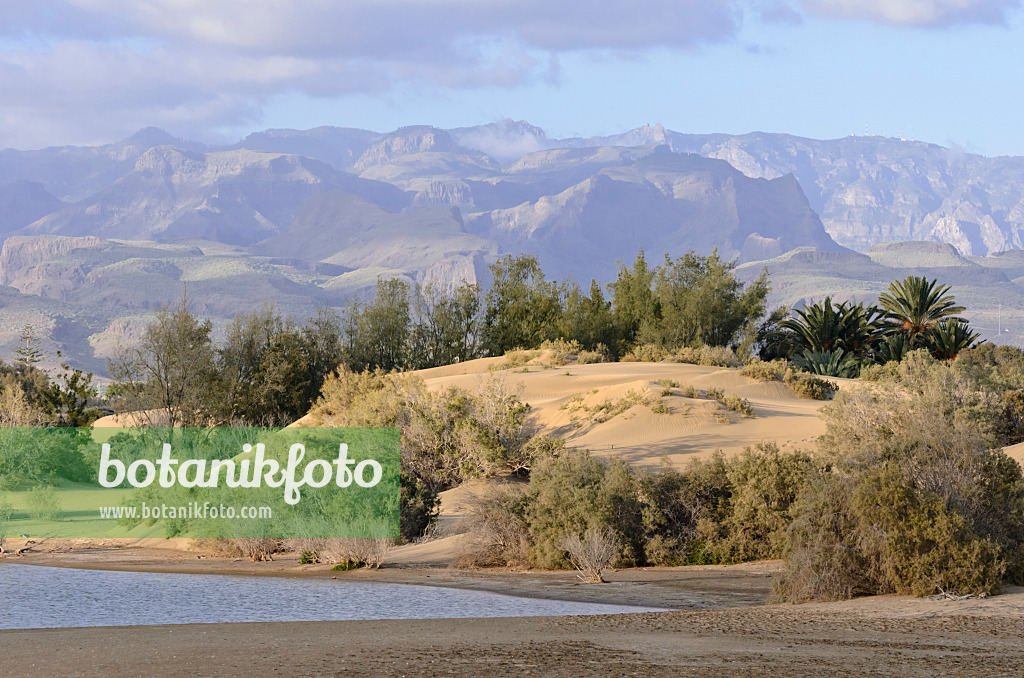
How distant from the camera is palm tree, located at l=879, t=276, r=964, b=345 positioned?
42.2m

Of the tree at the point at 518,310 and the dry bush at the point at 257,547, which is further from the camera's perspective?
the tree at the point at 518,310

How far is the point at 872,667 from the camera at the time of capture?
333 inches

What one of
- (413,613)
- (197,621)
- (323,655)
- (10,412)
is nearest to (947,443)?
(413,613)

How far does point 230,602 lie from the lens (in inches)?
523

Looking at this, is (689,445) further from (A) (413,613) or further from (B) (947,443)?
(A) (413,613)

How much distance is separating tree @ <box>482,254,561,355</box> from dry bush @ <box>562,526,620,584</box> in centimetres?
3157

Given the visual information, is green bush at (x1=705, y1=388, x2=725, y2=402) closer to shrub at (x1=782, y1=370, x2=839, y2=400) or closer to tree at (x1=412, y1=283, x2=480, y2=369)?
shrub at (x1=782, y1=370, x2=839, y2=400)

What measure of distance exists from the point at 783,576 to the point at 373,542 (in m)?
7.20

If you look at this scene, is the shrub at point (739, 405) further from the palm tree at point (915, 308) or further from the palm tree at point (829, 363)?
the palm tree at point (915, 308)

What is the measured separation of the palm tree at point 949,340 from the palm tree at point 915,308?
0.95m

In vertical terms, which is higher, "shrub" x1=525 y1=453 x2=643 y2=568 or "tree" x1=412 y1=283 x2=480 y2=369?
"tree" x1=412 y1=283 x2=480 y2=369

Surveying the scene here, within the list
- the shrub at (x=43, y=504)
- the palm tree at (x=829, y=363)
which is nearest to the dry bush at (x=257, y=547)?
the shrub at (x=43, y=504)

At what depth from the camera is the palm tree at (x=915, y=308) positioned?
42219mm

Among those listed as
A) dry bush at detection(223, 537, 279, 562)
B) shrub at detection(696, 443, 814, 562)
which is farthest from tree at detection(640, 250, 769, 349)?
dry bush at detection(223, 537, 279, 562)
